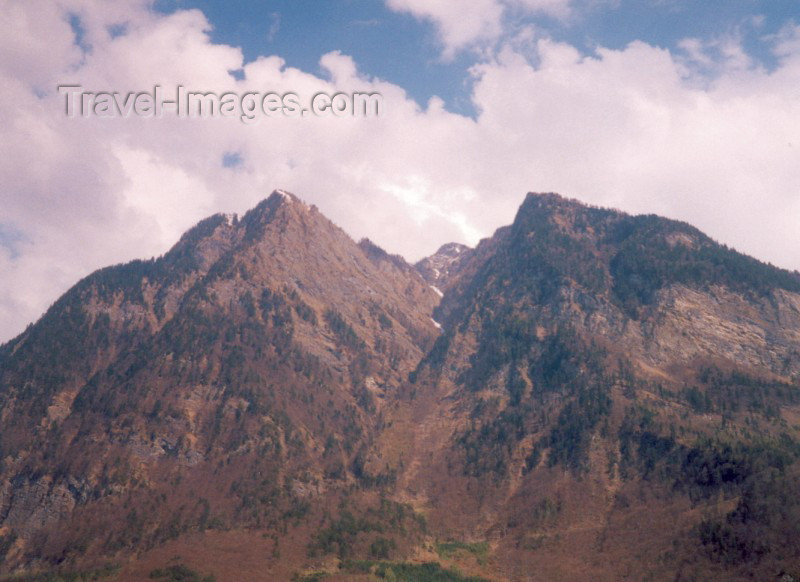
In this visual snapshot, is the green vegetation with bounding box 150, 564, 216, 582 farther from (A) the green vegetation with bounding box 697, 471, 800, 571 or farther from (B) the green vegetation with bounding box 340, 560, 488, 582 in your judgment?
(A) the green vegetation with bounding box 697, 471, 800, 571

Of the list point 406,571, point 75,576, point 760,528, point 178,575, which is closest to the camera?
point 760,528

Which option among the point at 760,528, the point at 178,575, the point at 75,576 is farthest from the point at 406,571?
the point at 760,528

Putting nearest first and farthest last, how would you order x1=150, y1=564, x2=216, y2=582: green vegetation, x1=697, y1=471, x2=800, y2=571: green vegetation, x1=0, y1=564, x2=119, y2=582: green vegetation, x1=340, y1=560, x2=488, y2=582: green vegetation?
1. x1=697, y1=471, x2=800, y2=571: green vegetation
2. x1=150, y1=564, x2=216, y2=582: green vegetation
3. x1=0, y1=564, x2=119, y2=582: green vegetation
4. x1=340, y1=560, x2=488, y2=582: green vegetation

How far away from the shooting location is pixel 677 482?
199 metres

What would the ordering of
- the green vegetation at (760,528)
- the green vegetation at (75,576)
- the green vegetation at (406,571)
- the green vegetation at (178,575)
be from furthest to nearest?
1. the green vegetation at (406,571)
2. the green vegetation at (75,576)
3. the green vegetation at (178,575)
4. the green vegetation at (760,528)

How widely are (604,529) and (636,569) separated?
24.7 metres

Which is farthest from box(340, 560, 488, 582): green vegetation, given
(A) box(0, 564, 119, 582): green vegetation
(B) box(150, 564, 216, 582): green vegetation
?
(A) box(0, 564, 119, 582): green vegetation

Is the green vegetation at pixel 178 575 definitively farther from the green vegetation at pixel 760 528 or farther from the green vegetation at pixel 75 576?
the green vegetation at pixel 760 528

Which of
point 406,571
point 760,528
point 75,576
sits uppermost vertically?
point 760,528

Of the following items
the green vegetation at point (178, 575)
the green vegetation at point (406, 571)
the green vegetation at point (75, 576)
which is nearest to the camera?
the green vegetation at point (178, 575)

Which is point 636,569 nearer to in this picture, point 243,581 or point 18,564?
point 243,581

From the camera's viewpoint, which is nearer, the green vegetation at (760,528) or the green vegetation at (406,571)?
the green vegetation at (760,528)

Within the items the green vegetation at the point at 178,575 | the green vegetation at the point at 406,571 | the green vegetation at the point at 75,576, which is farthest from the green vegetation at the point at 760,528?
the green vegetation at the point at 75,576

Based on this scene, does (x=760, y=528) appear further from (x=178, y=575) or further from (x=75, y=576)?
(x=75, y=576)
